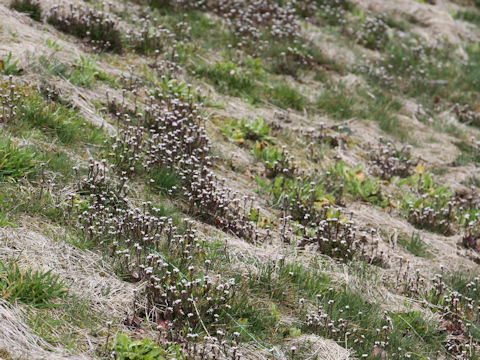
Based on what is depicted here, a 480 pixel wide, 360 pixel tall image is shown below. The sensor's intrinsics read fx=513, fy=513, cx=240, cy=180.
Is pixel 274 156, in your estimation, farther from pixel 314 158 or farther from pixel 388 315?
pixel 388 315

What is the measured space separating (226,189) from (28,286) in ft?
9.31

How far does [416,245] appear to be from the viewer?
6.78 metres

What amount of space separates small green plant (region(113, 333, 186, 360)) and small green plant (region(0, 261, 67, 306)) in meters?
0.67

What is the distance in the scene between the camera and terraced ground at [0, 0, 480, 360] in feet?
14.5

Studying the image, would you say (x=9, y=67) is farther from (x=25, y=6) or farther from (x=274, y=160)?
(x=274, y=160)

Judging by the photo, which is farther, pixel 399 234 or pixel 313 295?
pixel 399 234

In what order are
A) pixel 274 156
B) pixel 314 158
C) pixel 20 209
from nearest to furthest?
pixel 20 209
pixel 274 156
pixel 314 158

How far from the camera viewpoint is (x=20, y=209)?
4934 mm

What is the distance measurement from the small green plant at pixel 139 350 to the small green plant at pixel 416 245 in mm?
3869

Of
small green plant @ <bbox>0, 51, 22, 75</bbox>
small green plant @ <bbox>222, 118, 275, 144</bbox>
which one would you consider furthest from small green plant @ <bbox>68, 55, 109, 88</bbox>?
small green plant @ <bbox>222, 118, 275, 144</bbox>

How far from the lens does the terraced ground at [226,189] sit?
4.42 m

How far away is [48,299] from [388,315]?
3.31 m

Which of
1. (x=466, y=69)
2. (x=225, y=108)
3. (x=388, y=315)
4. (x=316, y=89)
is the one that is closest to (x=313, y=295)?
(x=388, y=315)

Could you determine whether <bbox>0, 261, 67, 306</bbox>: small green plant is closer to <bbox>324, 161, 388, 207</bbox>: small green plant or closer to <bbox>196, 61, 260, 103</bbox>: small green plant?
<bbox>324, 161, 388, 207</bbox>: small green plant
